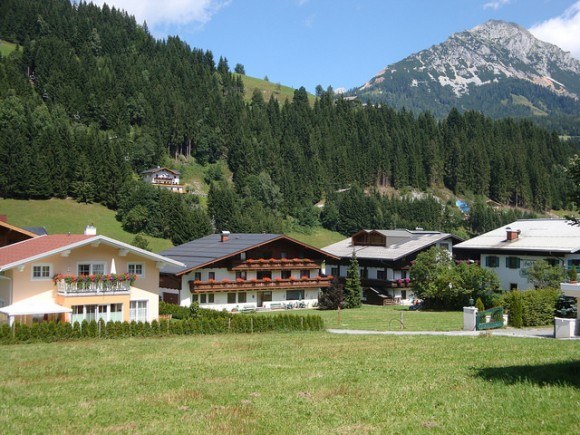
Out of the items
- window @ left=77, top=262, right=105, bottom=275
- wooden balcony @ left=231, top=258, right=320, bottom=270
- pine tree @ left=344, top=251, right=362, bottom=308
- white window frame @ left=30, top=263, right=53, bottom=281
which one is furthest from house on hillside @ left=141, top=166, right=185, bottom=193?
white window frame @ left=30, top=263, right=53, bottom=281

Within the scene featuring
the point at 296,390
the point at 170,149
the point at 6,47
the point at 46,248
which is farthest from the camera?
the point at 6,47

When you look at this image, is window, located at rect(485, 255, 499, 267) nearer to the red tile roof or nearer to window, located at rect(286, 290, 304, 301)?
window, located at rect(286, 290, 304, 301)

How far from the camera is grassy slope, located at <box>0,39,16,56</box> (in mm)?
→ 180375

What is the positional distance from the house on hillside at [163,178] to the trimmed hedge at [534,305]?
107260 millimetres

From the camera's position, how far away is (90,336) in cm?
2873

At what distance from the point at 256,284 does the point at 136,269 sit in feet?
76.1

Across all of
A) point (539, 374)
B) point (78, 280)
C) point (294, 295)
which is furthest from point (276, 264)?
point (539, 374)

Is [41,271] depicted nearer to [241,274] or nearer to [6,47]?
[241,274]

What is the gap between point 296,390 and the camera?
15.1 m

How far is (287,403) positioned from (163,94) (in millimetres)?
170905

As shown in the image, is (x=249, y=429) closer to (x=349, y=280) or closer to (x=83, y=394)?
(x=83, y=394)

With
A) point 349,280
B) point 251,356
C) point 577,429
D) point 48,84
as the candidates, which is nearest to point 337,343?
point 251,356

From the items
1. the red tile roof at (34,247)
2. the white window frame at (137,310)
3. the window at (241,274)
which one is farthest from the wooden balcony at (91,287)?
the window at (241,274)

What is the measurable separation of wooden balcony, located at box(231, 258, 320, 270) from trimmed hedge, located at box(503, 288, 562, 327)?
28.2 m
